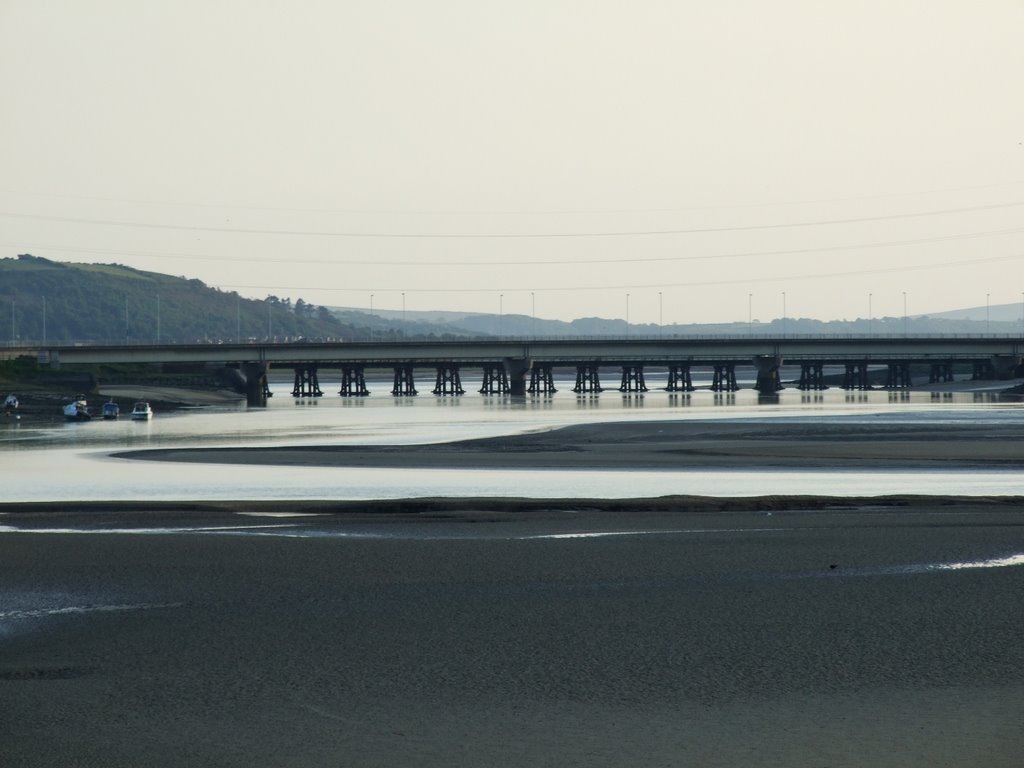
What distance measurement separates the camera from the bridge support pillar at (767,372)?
138125 millimetres

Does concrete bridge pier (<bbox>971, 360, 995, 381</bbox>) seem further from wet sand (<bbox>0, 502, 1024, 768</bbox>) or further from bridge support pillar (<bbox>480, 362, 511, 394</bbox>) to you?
wet sand (<bbox>0, 502, 1024, 768</bbox>)

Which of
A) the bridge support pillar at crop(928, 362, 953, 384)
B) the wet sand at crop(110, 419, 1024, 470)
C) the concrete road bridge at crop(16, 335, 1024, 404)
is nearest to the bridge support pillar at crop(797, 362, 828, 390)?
the concrete road bridge at crop(16, 335, 1024, 404)

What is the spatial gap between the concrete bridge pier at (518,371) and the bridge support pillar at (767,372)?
24.8 metres

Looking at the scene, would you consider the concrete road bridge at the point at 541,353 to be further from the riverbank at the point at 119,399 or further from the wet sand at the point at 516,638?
the wet sand at the point at 516,638

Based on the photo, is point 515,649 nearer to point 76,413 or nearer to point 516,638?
point 516,638

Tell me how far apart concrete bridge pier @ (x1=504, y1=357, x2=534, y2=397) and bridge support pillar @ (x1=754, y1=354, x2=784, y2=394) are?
2479 centimetres

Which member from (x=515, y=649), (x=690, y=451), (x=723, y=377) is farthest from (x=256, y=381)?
(x=515, y=649)

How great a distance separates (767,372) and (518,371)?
26873 millimetres

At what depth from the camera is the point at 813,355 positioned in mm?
141625

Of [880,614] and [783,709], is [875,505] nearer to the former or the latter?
[880,614]

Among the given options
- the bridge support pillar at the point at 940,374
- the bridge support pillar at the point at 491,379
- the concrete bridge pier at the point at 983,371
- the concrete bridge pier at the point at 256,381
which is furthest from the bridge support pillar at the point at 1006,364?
the concrete bridge pier at the point at 256,381

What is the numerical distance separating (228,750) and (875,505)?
1782cm

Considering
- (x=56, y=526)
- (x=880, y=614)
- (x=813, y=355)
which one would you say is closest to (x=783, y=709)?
(x=880, y=614)

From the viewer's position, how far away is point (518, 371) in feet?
451
